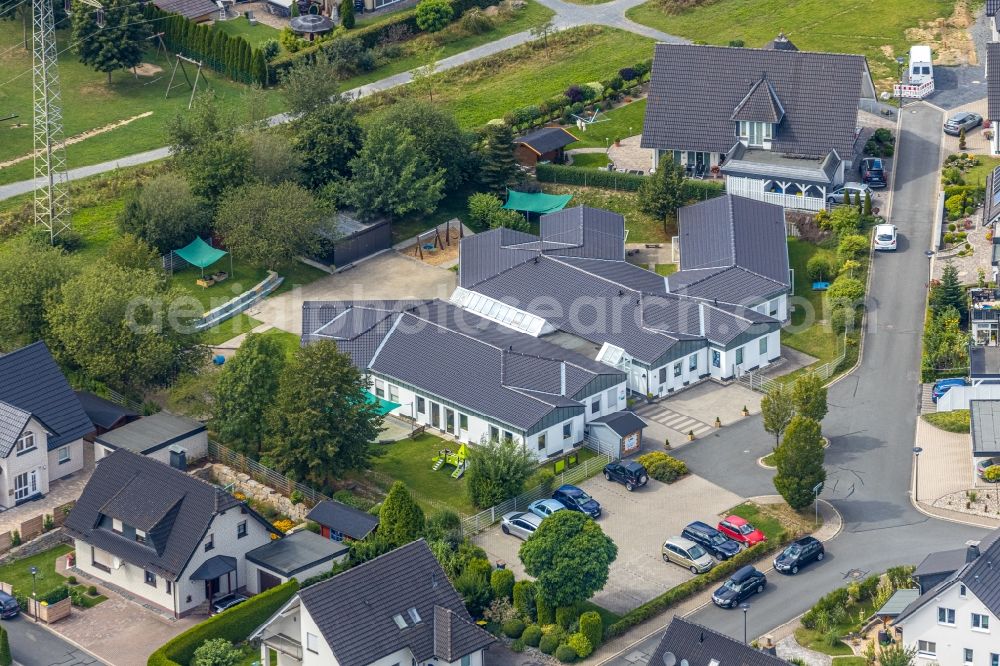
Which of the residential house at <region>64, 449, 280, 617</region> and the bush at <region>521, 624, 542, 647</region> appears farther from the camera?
the residential house at <region>64, 449, 280, 617</region>

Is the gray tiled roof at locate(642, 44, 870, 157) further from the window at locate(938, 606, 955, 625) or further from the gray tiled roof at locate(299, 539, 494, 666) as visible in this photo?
the gray tiled roof at locate(299, 539, 494, 666)

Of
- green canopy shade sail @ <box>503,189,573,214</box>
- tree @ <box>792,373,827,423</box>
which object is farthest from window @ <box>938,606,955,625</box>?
green canopy shade sail @ <box>503,189,573,214</box>

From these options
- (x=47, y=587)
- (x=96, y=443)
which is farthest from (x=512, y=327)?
(x=47, y=587)

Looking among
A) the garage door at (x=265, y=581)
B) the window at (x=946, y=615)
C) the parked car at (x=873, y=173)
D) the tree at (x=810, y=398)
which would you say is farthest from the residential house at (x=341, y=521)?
the parked car at (x=873, y=173)

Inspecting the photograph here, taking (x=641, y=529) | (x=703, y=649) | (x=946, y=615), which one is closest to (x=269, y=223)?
(x=641, y=529)

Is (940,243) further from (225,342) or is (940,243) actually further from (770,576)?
(225,342)

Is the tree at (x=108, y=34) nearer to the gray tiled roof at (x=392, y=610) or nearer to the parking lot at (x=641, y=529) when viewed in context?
the parking lot at (x=641, y=529)
